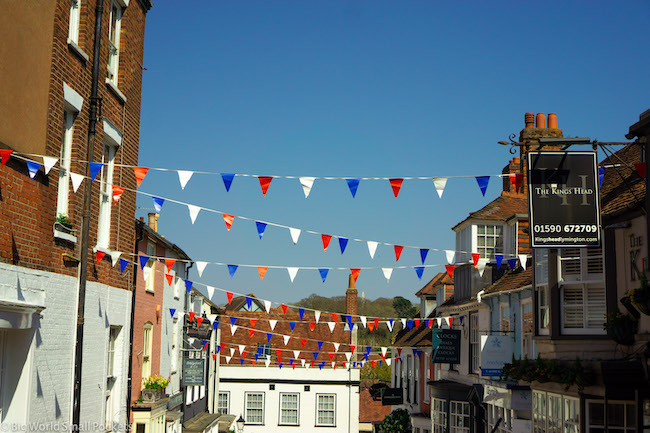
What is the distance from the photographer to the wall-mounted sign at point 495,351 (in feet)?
60.7

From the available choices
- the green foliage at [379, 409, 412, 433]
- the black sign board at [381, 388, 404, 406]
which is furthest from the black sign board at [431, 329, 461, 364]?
the black sign board at [381, 388, 404, 406]

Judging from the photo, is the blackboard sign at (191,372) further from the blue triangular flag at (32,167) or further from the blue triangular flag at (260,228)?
the blue triangular flag at (32,167)

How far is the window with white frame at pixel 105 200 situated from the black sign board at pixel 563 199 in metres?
7.13

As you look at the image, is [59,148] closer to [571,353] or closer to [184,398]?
[571,353]

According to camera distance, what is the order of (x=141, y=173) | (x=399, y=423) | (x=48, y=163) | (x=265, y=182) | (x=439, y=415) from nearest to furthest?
(x=48, y=163), (x=141, y=173), (x=265, y=182), (x=439, y=415), (x=399, y=423)

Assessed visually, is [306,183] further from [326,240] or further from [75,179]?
[75,179]

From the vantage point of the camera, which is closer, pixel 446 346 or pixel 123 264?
pixel 123 264

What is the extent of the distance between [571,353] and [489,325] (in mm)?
8838

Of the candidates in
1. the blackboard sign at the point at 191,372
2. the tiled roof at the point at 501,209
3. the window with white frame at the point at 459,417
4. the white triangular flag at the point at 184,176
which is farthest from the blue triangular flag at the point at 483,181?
the blackboard sign at the point at 191,372

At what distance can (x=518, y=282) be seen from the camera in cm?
1980

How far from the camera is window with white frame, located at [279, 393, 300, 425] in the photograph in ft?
136

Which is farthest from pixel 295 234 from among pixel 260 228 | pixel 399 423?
pixel 399 423

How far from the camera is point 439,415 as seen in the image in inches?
1010

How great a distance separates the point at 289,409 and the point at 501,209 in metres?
22.5
